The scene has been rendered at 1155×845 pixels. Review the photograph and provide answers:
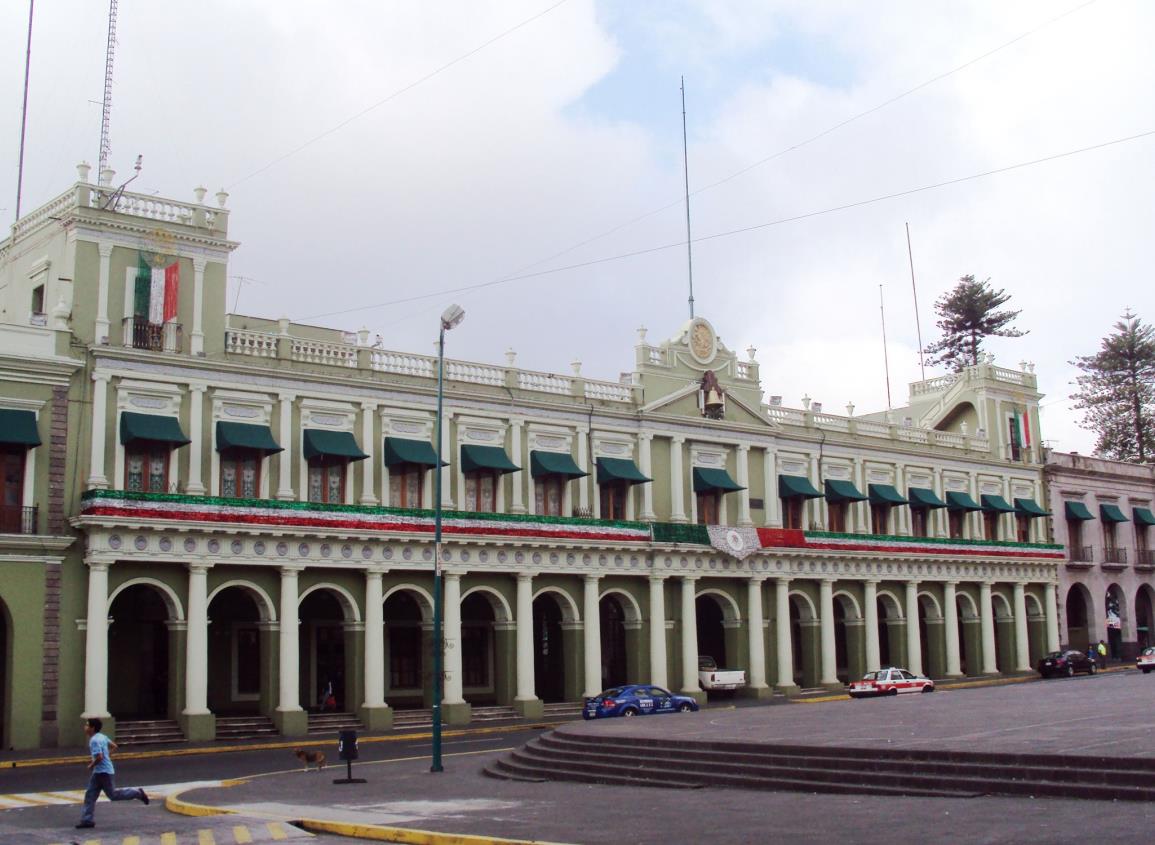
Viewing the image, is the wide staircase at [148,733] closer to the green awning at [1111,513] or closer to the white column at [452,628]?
the white column at [452,628]

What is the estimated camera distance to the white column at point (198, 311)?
3984 cm

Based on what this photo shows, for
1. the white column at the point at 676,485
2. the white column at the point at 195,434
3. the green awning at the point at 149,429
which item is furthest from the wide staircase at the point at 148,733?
the white column at the point at 676,485

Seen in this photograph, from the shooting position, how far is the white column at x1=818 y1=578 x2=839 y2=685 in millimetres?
55594

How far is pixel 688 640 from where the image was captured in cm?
5034

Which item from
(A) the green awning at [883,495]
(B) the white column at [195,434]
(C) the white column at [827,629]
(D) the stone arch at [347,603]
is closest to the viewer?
(B) the white column at [195,434]

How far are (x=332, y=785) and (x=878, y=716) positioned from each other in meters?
12.5

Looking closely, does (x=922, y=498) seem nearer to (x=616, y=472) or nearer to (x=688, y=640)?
(x=688, y=640)

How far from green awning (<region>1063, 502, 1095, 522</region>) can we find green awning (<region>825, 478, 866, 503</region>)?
59.7 ft

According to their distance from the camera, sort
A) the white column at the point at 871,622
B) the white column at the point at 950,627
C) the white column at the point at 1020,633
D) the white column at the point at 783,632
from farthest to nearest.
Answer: the white column at the point at 1020,633
the white column at the point at 950,627
the white column at the point at 871,622
the white column at the point at 783,632

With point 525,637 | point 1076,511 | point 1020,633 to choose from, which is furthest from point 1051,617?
point 525,637

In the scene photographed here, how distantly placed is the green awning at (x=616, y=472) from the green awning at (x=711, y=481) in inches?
122

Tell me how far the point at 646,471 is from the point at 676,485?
171cm

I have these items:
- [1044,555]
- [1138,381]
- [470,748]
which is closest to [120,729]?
[470,748]

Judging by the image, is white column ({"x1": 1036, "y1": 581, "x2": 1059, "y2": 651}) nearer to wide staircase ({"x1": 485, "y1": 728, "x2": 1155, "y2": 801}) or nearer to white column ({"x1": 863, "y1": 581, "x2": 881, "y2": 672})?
white column ({"x1": 863, "y1": 581, "x2": 881, "y2": 672})
